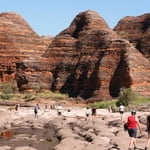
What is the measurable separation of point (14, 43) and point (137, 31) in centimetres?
2737

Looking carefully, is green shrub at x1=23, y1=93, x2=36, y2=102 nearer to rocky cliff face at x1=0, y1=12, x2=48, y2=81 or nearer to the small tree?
the small tree

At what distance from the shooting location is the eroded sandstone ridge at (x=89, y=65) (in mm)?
63531

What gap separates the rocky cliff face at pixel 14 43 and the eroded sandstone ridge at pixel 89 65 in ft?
68.5

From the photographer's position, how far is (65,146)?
75.4 ft

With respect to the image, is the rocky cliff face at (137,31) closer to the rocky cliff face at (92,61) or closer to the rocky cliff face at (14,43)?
the rocky cliff face at (92,61)

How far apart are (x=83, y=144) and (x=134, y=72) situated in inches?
1580

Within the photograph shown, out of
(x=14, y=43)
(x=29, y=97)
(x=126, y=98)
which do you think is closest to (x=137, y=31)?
(x=14, y=43)

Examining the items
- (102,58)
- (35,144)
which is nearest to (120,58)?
(102,58)

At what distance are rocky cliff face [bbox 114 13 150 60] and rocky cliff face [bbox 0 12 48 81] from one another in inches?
788

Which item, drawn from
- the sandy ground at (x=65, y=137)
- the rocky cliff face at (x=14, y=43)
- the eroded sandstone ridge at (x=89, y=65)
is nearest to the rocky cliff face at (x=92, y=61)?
the eroded sandstone ridge at (x=89, y=65)

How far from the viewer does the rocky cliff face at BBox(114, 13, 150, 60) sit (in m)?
81.1

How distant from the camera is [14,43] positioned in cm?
10012

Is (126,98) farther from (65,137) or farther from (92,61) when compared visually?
(65,137)

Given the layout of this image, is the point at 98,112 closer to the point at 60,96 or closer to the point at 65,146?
the point at 60,96
